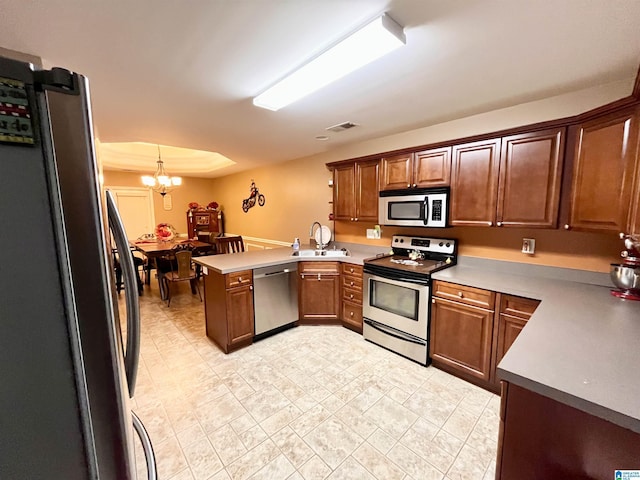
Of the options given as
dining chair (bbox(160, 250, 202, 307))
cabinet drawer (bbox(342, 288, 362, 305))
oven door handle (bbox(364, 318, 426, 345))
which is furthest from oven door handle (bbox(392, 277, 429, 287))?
→ dining chair (bbox(160, 250, 202, 307))

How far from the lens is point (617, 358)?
1.09 m

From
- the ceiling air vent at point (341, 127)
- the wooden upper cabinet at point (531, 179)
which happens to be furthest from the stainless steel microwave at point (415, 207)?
the ceiling air vent at point (341, 127)

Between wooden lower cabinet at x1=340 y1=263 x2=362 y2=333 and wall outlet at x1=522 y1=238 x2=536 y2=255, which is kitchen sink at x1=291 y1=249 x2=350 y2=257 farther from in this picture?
wall outlet at x1=522 y1=238 x2=536 y2=255

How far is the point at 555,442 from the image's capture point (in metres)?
1.00

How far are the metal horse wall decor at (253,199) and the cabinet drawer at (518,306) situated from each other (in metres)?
4.50

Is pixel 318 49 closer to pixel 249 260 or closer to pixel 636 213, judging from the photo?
pixel 636 213

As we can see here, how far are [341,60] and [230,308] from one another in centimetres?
231

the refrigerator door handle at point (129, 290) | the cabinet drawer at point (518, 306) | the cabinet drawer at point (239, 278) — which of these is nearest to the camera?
the refrigerator door handle at point (129, 290)

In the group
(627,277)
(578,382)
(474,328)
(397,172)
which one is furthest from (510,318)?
(397,172)

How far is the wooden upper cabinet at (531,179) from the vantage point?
198cm

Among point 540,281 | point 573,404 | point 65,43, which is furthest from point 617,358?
point 65,43

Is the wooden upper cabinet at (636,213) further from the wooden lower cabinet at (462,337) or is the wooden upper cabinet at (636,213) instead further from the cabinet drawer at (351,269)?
the cabinet drawer at (351,269)

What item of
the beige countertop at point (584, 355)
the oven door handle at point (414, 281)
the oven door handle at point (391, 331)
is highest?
the beige countertop at point (584, 355)

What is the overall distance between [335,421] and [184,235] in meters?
6.65
